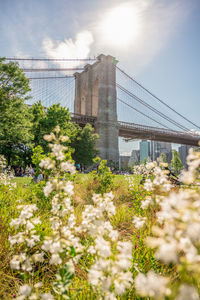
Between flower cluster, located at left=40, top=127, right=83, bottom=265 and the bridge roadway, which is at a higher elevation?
the bridge roadway

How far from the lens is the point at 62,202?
57.2 inches

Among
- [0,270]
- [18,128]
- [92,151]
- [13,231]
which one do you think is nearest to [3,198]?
[13,231]

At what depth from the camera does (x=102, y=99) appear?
117ft

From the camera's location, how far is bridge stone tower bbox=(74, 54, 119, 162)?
34031 mm

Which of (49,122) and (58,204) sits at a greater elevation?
(49,122)

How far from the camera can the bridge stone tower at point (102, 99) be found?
3403 cm

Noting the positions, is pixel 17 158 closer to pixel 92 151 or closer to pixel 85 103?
pixel 92 151

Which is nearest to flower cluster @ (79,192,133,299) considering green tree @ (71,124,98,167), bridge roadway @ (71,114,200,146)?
green tree @ (71,124,98,167)

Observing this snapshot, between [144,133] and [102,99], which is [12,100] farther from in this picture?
[144,133]

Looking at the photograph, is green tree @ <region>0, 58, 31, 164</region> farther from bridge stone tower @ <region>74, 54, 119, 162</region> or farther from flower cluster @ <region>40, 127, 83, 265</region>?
bridge stone tower @ <region>74, 54, 119, 162</region>

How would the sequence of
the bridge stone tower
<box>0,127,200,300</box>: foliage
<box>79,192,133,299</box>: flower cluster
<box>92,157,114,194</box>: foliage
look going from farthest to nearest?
the bridge stone tower < <box>92,157,114,194</box>: foliage < <box>79,192,133,299</box>: flower cluster < <box>0,127,200,300</box>: foliage

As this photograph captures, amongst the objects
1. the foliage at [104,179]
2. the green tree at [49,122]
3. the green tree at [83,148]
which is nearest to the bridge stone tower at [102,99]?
the green tree at [83,148]

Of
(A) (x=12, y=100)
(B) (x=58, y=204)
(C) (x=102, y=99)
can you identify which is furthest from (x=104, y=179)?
(C) (x=102, y=99)

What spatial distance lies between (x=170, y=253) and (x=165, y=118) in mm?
53067
